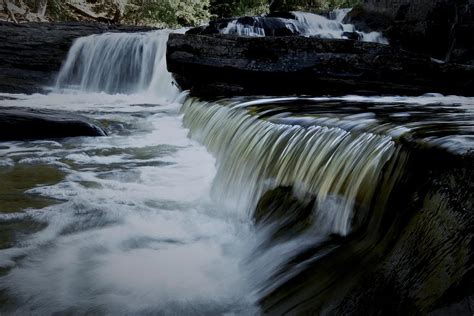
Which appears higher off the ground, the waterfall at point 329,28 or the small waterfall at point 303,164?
the waterfall at point 329,28

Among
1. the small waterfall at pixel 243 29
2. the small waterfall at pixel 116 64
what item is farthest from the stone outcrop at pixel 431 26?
the small waterfall at pixel 116 64

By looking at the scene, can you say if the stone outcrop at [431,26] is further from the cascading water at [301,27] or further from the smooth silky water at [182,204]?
the smooth silky water at [182,204]

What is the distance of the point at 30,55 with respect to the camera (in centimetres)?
1294

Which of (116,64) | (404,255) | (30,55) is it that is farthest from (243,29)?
(404,255)

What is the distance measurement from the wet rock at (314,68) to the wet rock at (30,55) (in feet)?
22.1

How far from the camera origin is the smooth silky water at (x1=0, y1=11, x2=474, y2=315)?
2.56 meters

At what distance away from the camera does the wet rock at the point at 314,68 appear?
6.99 metres

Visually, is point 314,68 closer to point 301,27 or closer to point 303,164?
point 303,164

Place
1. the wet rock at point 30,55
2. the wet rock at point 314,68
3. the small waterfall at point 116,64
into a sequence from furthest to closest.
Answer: the wet rock at point 30,55 → the small waterfall at point 116,64 → the wet rock at point 314,68

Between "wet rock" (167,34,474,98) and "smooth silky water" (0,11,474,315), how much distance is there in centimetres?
84

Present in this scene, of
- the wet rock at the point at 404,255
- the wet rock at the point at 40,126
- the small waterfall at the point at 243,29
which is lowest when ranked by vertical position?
the wet rock at the point at 40,126

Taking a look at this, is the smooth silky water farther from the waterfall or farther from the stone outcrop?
the waterfall

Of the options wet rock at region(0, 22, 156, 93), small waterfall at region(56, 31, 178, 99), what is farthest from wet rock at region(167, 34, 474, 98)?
wet rock at region(0, 22, 156, 93)

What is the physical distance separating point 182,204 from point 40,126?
3.52m
